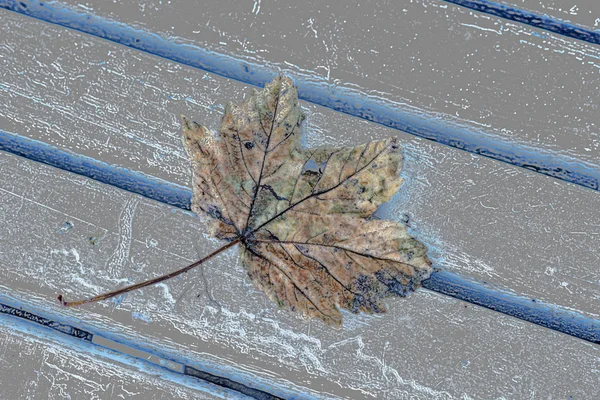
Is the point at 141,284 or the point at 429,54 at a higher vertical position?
the point at 429,54

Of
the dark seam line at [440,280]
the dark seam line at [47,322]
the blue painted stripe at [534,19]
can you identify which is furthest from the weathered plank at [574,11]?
the dark seam line at [47,322]

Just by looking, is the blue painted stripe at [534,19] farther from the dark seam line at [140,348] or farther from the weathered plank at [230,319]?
the dark seam line at [140,348]

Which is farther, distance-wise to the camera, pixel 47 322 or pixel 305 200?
pixel 47 322

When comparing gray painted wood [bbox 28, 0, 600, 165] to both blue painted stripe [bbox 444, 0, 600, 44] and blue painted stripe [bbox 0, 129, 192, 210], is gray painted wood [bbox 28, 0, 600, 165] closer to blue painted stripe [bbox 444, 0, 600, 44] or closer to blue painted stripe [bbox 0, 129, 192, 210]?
blue painted stripe [bbox 444, 0, 600, 44]

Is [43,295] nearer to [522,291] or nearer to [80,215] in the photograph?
[80,215]

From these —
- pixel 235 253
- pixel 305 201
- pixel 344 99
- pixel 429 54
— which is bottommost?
pixel 235 253

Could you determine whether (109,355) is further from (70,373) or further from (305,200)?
(305,200)

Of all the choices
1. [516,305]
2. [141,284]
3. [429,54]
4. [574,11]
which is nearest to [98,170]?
[141,284]
